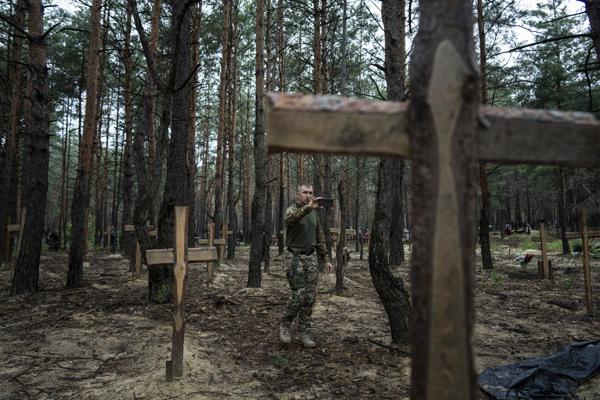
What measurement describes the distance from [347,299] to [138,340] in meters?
3.94

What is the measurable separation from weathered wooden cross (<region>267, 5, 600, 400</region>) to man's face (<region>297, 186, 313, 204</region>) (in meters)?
3.36

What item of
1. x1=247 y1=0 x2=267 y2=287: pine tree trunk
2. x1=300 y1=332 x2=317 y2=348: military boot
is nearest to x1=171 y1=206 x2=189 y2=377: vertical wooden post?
x1=300 y1=332 x2=317 y2=348: military boot

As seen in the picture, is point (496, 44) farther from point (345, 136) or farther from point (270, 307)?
point (345, 136)

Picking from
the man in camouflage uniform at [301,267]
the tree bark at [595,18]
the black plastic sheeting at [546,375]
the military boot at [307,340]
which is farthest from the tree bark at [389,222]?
the tree bark at [595,18]

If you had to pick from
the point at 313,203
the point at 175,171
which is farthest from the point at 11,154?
the point at 313,203

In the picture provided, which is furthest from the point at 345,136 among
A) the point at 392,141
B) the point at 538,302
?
the point at 538,302

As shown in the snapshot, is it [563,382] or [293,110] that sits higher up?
[293,110]

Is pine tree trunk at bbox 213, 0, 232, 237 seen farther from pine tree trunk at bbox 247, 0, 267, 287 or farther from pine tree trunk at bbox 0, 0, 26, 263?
pine tree trunk at bbox 0, 0, 26, 263

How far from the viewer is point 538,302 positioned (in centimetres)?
718

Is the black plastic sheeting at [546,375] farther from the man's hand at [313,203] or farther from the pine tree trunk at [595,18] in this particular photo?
the pine tree trunk at [595,18]

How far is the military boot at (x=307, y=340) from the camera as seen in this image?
454 cm

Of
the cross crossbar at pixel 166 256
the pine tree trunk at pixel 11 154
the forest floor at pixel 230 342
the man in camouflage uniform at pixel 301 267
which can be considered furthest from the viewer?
the pine tree trunk at pixel 11 154

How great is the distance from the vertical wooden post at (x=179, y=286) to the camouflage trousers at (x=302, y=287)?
1516 mm

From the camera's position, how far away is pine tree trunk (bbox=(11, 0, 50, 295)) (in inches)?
277
